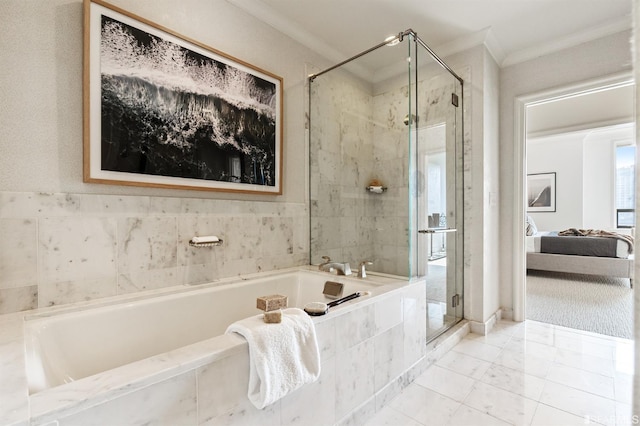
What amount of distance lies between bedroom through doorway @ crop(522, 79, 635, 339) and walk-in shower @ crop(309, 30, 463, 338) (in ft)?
2.88

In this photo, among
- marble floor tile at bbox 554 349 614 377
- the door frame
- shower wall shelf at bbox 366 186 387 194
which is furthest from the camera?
the door frame

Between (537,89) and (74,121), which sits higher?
(537,89)

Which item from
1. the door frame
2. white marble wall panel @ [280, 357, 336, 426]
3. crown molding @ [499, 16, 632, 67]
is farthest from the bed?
white marble wall panel @ [280, 357, 336, 426]

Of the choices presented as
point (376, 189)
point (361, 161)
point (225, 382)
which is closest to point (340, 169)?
point (361, 161)

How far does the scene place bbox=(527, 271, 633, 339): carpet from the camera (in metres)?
2.80

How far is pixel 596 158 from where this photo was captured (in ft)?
21.4

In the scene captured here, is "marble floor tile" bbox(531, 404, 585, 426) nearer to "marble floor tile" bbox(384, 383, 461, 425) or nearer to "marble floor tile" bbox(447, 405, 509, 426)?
"marble floor tile" bbox(447, 405, 509, 426)

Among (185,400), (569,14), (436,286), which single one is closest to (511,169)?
(569,14)

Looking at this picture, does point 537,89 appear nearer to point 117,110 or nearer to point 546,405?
point 546,405

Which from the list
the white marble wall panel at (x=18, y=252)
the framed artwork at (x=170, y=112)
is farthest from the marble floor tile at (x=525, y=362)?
the white marble wall panel at (x=18, y=252)

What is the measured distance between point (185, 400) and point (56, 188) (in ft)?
3.88

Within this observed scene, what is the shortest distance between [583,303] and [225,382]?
3996 mm

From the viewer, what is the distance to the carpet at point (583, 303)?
9.18 ft

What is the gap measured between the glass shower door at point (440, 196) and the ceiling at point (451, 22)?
1.30 feet
